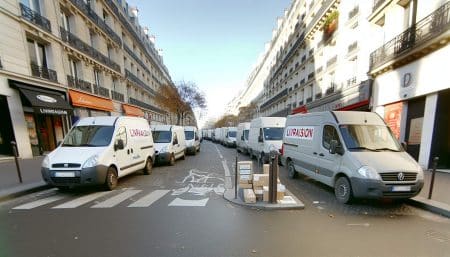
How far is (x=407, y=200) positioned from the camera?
5.04 meters

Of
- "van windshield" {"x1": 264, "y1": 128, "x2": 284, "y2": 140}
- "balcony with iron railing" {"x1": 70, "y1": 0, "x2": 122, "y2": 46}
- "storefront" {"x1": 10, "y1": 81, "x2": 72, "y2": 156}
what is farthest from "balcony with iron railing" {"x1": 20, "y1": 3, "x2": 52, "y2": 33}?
"van windshield" {"x1": 264, "y1": 128, "x2": 284, "y2": 140}

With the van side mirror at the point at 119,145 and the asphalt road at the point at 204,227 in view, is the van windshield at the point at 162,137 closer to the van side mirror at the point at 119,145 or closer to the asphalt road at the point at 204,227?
the van side mirror at the point at 119,145

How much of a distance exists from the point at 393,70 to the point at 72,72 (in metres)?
21.5

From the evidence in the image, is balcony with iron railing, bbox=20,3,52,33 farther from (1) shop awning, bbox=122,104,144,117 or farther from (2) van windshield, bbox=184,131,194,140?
(2) van windshield, bbox=184,131,194,140

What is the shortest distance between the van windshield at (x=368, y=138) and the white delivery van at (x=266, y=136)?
4535mm

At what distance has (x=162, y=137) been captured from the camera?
1137 centimetres

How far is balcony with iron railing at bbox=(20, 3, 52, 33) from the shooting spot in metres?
11.1

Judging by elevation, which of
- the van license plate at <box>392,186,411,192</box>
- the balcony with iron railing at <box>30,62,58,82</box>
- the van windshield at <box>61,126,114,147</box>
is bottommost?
the van license plate at <box>392,186,411,192</box>

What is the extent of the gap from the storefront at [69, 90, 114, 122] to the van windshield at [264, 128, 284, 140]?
44.6 feet

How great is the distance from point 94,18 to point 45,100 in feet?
32.7

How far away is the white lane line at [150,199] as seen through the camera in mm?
4930

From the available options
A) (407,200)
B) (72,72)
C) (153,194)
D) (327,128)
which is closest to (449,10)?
(327,128)

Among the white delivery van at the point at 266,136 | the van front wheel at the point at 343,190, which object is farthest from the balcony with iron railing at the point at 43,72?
the van front wheel at the point at 343,190

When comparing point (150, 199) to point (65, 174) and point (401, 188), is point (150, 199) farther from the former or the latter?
point (401, 188)
